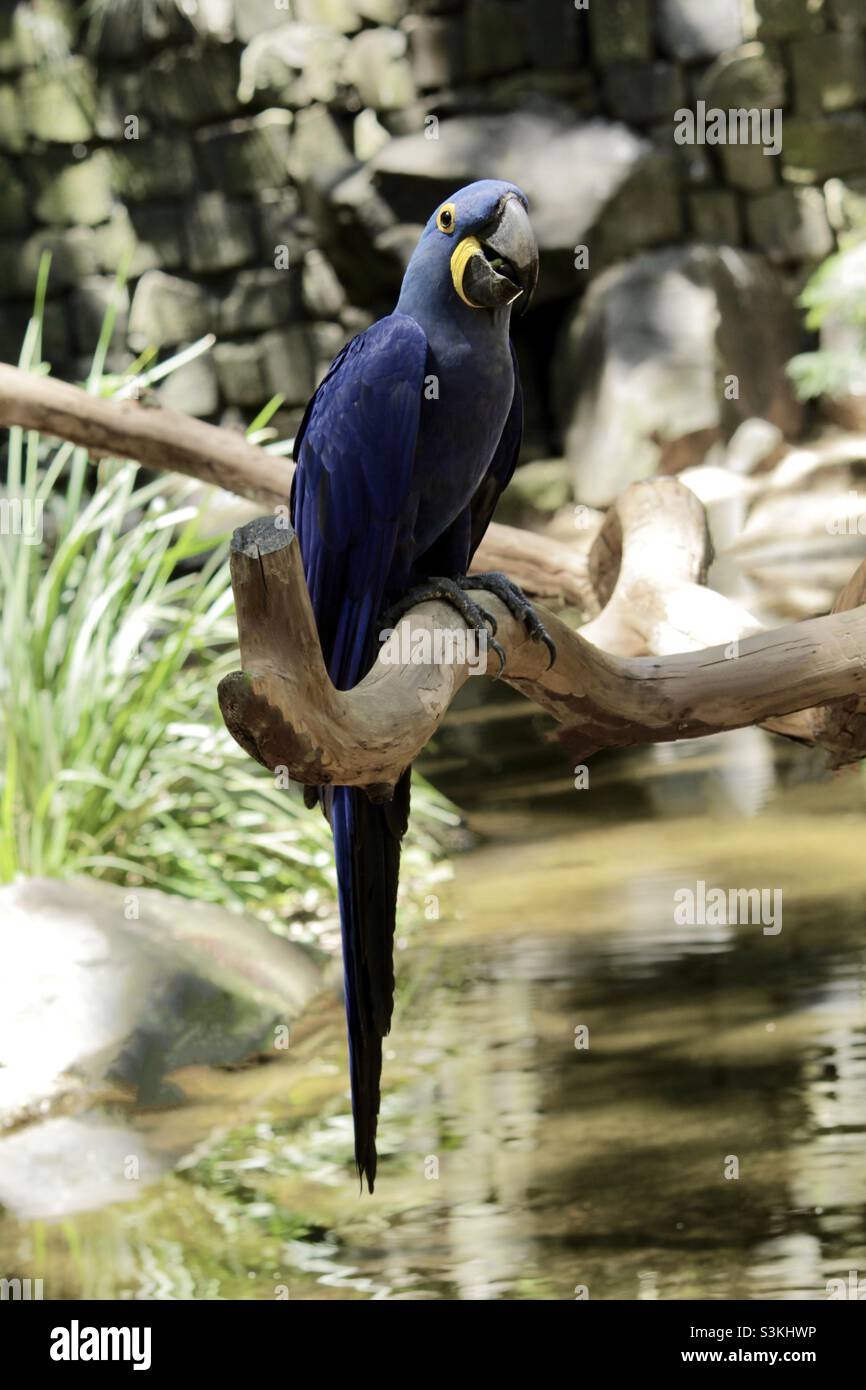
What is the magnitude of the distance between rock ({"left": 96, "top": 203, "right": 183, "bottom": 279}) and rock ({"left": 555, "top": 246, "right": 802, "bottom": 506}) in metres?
2.25

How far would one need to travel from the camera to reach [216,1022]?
259 cm

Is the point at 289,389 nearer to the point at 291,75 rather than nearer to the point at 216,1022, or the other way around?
the point at 291,75

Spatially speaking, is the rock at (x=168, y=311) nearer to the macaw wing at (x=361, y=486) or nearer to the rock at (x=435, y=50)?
the rock at (x=435, y=50)

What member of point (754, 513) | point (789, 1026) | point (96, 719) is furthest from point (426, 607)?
point (754, 513)

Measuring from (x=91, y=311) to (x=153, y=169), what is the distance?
2.74 ft

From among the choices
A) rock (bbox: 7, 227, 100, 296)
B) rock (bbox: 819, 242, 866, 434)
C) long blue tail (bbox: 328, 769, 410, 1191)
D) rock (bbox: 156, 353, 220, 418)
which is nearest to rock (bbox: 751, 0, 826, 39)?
rock (bbox: 819, 242, 866, 434)

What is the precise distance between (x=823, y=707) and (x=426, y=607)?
51 cm

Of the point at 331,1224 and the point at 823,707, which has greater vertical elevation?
the point at 823,707

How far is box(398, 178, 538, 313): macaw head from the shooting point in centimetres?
146

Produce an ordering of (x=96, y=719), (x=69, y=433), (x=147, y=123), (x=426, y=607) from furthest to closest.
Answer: (x=147, y=123), (x=96, y=719), (x=69, y=433), (x=426, y=607)

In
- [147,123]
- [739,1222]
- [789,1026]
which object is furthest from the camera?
[147,123]

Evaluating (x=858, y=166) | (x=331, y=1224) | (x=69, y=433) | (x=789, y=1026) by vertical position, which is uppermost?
(x=858, y=166)

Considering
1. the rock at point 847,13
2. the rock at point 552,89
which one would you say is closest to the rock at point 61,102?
the rock at point 552,89

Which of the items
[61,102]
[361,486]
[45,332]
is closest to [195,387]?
[45,332]
